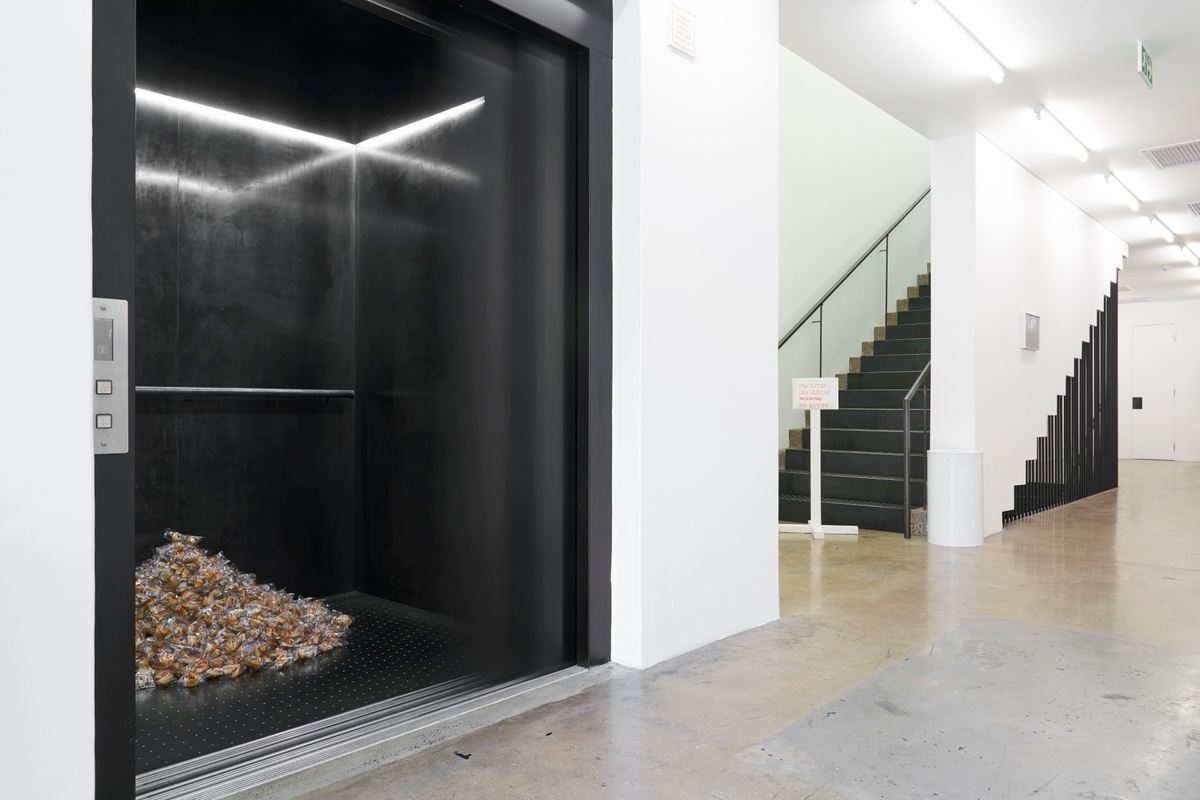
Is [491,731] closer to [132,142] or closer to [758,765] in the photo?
[758,765]

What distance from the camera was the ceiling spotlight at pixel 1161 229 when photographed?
27.4 ft

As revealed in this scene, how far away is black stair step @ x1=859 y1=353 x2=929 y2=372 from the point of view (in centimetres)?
752

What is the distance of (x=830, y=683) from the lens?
2.71 metres

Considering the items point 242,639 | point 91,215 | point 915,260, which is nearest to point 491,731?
point 242,639

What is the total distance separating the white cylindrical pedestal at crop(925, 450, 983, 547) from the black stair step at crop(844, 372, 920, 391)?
1826 millimetres

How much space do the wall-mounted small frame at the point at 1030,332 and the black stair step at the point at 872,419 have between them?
98 cm

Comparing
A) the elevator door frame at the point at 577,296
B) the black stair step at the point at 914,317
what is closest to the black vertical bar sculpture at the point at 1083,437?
the black stair step at the point at 914,317

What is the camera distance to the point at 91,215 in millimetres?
1550

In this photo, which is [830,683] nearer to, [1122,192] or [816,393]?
[816,393]

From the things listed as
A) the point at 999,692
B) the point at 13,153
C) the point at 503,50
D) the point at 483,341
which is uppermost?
the point at 503,50

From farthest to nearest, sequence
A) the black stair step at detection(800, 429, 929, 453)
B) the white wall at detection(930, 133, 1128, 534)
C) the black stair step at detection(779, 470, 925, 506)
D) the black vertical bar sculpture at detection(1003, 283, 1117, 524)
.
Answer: the black vertical bar sculpture at detection(1003, 283, 1117, 524) < the black stair step at detection(800, 429, 929, 453) < the black stair step at detection(779, 470, 925, 506) < the white wall at detection(930, 133, 1128, 534)

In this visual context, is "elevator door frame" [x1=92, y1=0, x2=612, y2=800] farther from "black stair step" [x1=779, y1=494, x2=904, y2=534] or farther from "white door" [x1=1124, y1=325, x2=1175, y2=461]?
"white door" [x1=1124, y1=325, x2=1175, y2=461]

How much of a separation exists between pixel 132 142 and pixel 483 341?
149cm

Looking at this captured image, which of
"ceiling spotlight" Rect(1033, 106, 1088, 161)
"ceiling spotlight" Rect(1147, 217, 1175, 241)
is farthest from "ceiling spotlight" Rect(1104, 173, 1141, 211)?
"ceiling spotlight" Rect(1033, 106, 1088, 161)
